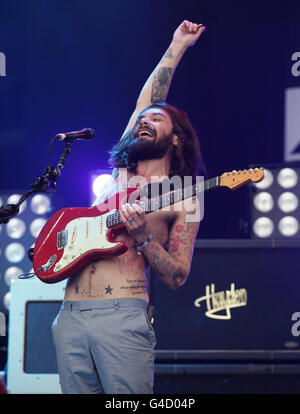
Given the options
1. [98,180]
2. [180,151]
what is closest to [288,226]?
[98,180]

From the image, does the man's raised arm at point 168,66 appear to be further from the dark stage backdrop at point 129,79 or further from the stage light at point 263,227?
the dark stage backdrop at point 129,79

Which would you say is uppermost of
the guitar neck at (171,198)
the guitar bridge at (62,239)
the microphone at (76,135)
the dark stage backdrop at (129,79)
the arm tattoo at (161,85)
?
the dark stage backdrop at (129,79)

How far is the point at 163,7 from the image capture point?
184 inches

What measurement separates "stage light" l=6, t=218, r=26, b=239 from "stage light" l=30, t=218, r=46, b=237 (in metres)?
0.07

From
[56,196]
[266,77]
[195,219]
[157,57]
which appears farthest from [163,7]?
[195,219]

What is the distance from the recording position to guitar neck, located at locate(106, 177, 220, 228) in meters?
2.18

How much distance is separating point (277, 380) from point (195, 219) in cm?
153

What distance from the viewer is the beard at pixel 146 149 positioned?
2566mm

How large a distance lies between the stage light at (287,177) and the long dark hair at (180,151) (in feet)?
4.77

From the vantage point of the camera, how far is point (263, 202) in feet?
13.4

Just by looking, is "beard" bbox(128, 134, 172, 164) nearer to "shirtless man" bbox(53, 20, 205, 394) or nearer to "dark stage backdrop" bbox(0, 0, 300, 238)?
"shirtless man" bbox(53, 20, 205, 394)
